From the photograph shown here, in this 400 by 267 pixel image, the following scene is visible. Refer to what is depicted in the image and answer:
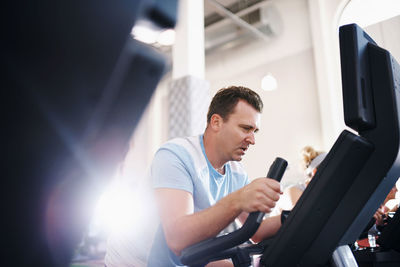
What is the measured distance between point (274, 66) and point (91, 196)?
19.1 feet

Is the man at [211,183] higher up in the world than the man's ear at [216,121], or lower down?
lower down

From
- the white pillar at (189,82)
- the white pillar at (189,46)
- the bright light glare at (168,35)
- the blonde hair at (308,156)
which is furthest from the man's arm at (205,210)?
the white pillar at (189,46)

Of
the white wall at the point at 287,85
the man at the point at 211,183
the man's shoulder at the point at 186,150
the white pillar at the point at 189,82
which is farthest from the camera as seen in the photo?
the white wall at the point at 287,85

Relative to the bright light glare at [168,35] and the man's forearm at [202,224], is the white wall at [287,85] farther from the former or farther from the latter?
the bright light glare at [168,35]

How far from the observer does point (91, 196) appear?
0.29 m

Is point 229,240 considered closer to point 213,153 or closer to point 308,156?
point 213,153

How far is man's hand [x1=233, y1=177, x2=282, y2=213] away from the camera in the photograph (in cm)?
70

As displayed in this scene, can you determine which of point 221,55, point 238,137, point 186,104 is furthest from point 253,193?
point 221,55

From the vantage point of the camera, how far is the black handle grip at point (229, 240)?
2.21ft

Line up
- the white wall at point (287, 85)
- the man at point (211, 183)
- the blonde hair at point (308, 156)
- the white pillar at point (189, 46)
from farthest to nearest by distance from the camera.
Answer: the white wall at point (287, 85)
the white pillar at point (189, 46)
the blonde hair at point (308, 156)
the man at point (211, 183)

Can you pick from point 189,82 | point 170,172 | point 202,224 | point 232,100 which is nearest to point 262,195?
point 202,224

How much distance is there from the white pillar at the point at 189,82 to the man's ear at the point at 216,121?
2.67m

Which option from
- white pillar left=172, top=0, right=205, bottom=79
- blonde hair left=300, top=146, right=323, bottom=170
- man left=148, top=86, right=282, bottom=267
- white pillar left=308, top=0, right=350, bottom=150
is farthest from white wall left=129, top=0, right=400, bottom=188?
man left=148, top=86, right=282, bottom=267

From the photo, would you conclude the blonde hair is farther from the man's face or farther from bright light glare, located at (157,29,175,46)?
bright light glare, located at (157,29,175,46)
